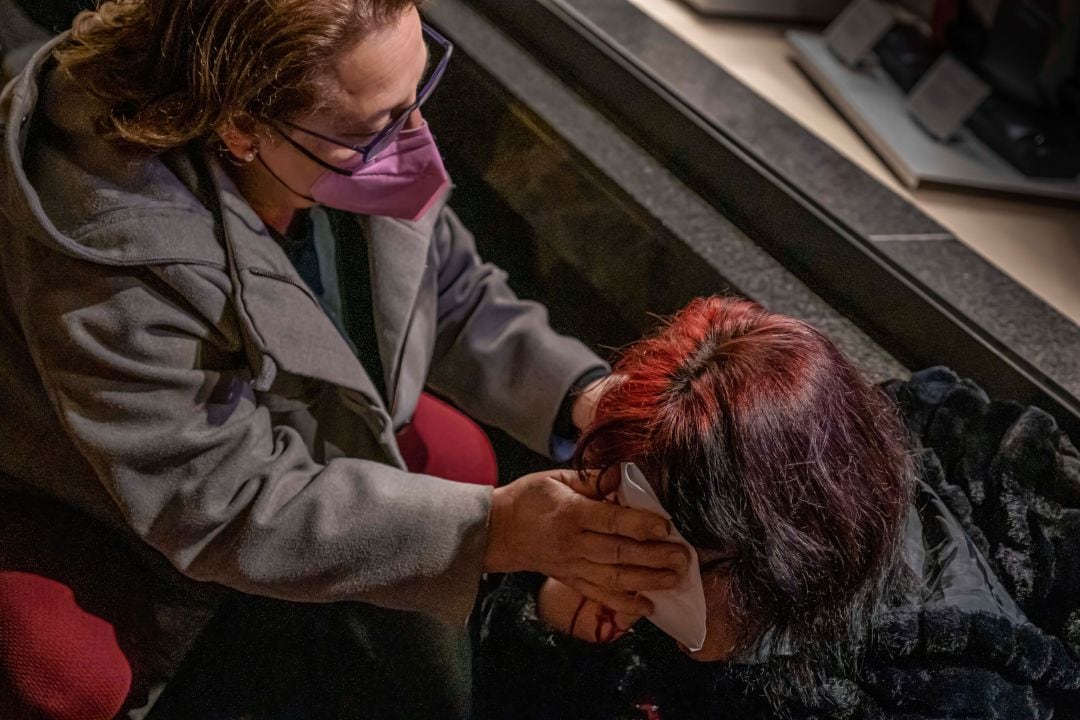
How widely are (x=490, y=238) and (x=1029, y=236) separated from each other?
0.91m

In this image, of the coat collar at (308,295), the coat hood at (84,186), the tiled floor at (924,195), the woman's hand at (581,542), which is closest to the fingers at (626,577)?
the woman's hand at (581,542)

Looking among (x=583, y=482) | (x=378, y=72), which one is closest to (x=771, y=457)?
(x=583, y=482)

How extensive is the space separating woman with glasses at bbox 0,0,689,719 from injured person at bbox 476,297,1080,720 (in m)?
0.06

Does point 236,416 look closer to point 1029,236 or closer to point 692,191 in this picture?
point 692,191

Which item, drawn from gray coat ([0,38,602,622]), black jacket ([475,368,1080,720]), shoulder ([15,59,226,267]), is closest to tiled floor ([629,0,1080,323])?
black jacket ([475,368,1080,720])

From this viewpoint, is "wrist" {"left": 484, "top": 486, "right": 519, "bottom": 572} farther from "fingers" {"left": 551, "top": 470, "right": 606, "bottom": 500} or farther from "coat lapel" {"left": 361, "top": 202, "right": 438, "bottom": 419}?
"coat lapel" {"left": 361, "top": 202, "right": 438, "bottom": 419}

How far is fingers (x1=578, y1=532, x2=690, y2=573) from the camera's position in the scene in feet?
2.51

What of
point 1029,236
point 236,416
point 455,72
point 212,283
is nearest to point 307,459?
point 236,416

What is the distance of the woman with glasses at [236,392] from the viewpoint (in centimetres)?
84

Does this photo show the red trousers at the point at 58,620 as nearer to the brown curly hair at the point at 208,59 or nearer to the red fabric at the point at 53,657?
the red fabric at the point at 53,657

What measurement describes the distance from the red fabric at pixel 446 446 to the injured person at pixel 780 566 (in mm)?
324

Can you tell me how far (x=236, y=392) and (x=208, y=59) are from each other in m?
0.32

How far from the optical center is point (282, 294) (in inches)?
37.6

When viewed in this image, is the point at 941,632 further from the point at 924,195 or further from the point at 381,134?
the point at 924,195
